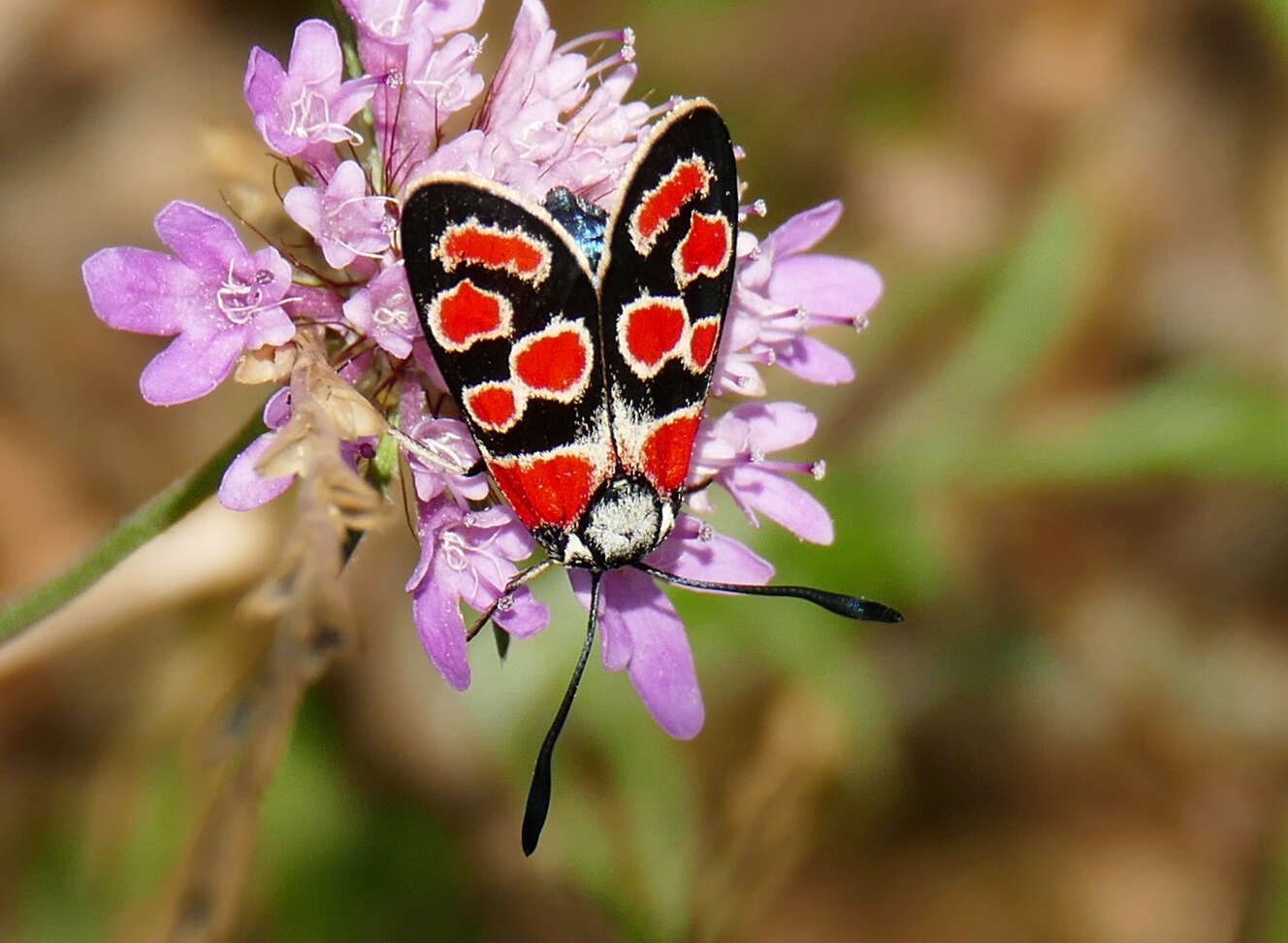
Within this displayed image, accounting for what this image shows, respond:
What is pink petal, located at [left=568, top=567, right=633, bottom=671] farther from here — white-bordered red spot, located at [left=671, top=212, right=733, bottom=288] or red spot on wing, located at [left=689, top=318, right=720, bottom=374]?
white-bordered red spot, located at [left=671, top=212, right=733, bottom=288]

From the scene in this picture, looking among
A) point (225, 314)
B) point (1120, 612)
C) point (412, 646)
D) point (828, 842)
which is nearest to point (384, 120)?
point (225, 314)

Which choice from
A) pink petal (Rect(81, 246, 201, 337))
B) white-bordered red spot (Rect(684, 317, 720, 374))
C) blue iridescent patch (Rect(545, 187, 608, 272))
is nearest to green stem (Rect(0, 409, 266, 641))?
pink petal (Rect(81, 246, 201, 337))

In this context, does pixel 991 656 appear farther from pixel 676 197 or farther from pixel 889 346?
pixel 676 197

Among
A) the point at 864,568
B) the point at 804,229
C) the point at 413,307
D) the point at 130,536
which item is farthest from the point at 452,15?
the point at 864,568

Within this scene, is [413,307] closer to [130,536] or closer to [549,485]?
[549,485]

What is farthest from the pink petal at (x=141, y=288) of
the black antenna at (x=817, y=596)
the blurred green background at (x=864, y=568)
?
the blurred green background at (x=864, y=568)

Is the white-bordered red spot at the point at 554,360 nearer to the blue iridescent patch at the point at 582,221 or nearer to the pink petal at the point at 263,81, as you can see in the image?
the blue iridescent patch at the point at 582,221
